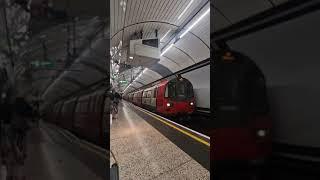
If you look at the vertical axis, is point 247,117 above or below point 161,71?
below

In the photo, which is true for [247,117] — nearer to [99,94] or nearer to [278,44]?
[278,44]

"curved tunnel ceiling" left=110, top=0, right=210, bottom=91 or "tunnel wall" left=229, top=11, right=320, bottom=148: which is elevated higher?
"curved tunnel ceiling" left=110, top=0, right=210, bottom=91

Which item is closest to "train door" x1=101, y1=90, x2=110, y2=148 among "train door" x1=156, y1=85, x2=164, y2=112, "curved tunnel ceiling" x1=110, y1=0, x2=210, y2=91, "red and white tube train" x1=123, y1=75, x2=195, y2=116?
"curved tunnel ceiling" x1=110, y1=0, x2=210, y2=91

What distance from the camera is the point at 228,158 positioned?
0.83m

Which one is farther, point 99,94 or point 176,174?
point 176,174

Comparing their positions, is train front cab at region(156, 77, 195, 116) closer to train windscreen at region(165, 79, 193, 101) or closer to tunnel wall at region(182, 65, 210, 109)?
train windscreen at region(165, 79, 193, 101)

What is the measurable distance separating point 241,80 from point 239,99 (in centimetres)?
7

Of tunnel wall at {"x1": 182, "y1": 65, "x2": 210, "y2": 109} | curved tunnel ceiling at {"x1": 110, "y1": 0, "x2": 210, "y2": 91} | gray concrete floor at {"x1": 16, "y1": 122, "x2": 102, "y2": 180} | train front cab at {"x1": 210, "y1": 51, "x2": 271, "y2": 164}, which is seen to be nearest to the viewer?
gray concrete floor at {"x1": 16, "y1": 122, "x2": 102, "y2": 180}

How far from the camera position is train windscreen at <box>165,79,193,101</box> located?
735cm

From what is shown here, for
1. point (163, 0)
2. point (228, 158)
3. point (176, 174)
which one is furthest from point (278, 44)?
point (163, 0)

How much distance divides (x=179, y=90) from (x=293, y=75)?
6.75m

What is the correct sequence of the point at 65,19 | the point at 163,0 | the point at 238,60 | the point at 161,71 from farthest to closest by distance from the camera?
the point at 161,71, the point at 163,0, the point at 238,60, the point at 65,19

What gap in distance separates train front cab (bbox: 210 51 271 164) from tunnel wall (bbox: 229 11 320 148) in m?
0.03

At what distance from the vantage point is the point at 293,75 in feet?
2.43
